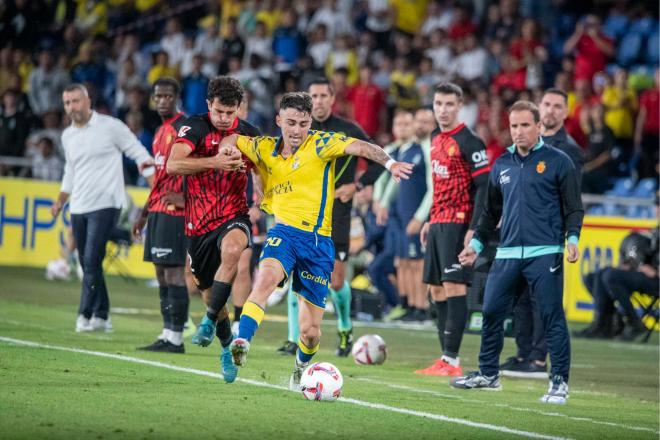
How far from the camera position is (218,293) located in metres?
9.86

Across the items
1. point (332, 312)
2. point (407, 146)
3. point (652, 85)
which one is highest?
point (652, 85)

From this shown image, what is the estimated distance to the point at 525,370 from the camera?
12164mm

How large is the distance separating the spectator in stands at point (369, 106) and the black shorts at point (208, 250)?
40.0 feet

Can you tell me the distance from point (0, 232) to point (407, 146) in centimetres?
863

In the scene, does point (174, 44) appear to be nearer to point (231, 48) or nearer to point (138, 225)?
point (231, 48)

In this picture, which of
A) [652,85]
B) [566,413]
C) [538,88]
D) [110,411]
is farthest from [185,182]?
[652,85]

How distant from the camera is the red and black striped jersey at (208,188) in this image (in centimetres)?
1031

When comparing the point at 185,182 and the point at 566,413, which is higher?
the point at 185,182

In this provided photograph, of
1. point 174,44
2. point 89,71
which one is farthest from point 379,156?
point 89,71

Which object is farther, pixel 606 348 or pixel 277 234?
pixel 606 348

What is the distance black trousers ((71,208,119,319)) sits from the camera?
13.2m

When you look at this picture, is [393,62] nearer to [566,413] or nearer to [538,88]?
[538,88]

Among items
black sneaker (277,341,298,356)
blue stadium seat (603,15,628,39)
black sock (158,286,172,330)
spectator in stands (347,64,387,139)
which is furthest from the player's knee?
blue stadium seat (603,15,628,39)

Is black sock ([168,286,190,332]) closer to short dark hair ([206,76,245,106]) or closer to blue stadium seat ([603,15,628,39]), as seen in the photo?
short dark hair ([206,76,245,106])
